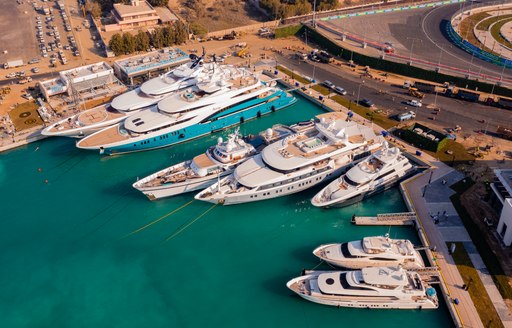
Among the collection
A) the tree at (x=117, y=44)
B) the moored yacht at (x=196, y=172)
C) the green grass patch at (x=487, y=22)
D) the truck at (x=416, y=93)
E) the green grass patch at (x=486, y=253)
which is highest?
the green grass patch at (x=487, y=22)

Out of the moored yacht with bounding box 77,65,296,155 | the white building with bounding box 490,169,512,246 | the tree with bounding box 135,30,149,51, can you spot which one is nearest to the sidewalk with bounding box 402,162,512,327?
the white building with bounding box 490,169,512,246

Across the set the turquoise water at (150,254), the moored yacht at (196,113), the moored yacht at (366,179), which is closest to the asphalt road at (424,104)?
the moored yacht at (196,113)

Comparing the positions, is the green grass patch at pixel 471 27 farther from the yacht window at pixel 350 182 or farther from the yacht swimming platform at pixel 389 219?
the yacht swimming platform at pixel 389 219

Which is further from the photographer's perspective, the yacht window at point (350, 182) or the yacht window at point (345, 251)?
the yacht window at point (350, 182)

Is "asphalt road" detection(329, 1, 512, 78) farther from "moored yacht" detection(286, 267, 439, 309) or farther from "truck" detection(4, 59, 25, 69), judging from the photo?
"truck" detection(4, 59, 25, 69)

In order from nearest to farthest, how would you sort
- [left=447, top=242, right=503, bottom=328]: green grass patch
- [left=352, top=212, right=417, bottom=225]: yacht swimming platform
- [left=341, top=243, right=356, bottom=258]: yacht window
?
[left=447, top=242, right=503, bottom=328]: green grass patch < [left=341, top=243, right=356, bottom=258]: yacht window < [left=352, top=212, right=417, bottom=225]: yacht swimming platform

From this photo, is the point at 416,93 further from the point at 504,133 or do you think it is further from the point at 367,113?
the point at 504,133
